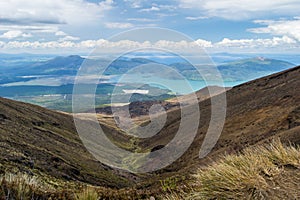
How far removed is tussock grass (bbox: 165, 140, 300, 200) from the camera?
5.51 metres

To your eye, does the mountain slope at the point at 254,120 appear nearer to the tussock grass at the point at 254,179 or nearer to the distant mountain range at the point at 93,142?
the distant mountain range at the point at 93,142

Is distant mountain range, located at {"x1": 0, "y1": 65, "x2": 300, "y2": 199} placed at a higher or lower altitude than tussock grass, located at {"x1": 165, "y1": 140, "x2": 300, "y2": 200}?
lower

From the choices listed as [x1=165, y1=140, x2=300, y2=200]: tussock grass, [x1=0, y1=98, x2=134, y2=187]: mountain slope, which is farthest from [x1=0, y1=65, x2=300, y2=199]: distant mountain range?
[x1=165, y1=140, x2=300, y2=200]: tussock grass

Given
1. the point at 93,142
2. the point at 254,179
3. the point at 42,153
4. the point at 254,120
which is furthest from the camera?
the point at 93,142


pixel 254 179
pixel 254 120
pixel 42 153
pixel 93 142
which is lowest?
pixel 93 142

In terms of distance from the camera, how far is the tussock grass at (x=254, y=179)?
5508 millimetres

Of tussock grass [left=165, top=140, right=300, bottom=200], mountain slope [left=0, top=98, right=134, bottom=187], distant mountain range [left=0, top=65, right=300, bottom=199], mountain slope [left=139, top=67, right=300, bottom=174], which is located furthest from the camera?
mountain slope [left=139, top=67, right=300, bottom=174]

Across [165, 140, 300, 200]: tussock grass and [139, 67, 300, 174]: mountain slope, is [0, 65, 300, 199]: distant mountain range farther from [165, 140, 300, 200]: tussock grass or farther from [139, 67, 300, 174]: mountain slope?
[165, 140, 300, 200]: tussock grass

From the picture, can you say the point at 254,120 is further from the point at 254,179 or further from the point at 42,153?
the point at 254,179

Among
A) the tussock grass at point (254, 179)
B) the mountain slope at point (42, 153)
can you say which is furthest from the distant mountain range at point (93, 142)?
the tussock grass at point (254, 179)

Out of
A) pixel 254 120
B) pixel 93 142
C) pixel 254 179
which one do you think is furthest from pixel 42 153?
pixel 254 179

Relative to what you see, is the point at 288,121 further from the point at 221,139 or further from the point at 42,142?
the point at 42,142

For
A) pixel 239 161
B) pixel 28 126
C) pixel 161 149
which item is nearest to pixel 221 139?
pixel 161 149

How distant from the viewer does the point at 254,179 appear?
572 centimetres
